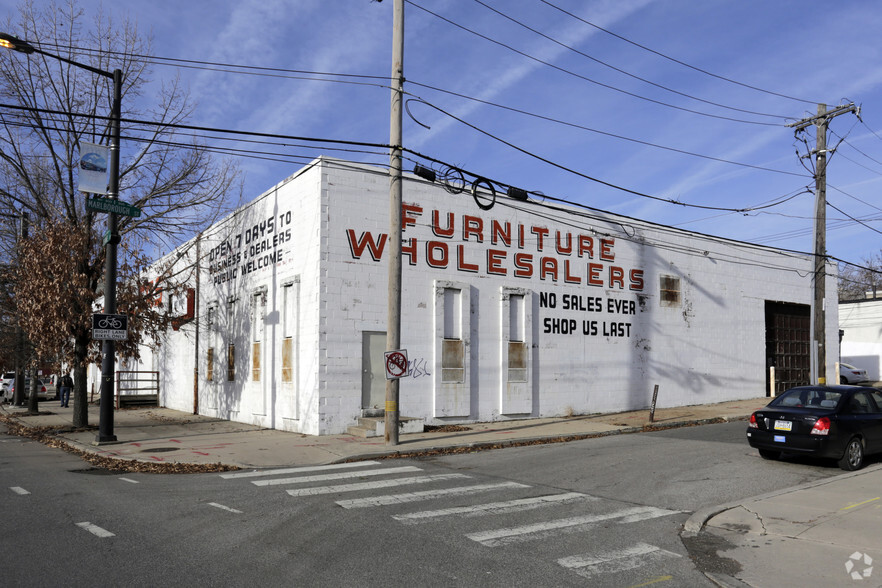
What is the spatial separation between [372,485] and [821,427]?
7.75 m

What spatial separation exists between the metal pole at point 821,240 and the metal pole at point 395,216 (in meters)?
15.8

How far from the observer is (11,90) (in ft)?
62.5

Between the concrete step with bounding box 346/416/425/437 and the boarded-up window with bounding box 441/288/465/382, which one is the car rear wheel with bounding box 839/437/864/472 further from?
the boarded-up window with bounding box 441/288/465/382

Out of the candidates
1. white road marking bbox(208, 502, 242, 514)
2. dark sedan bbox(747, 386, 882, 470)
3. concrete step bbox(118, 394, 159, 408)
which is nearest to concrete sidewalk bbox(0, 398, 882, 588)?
dark sedan bbox(747, 386, 882, 470)

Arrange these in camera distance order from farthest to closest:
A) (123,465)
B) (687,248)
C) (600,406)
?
(687,248) < (600,406) < (123,465)

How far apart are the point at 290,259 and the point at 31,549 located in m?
12.5

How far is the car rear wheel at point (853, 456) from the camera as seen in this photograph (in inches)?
482

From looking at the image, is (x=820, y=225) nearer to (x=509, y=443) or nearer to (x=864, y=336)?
(x=509, y=443)

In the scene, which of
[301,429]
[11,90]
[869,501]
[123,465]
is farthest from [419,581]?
[11,90]

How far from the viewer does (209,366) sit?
82.2 feet

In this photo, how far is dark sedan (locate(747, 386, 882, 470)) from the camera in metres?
12.0

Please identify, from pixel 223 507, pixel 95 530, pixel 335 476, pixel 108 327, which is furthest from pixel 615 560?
pixel 108 327

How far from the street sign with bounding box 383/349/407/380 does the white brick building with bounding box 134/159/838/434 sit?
9.90ft

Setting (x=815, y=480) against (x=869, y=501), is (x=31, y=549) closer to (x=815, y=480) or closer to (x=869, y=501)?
(x=869, y=501)
